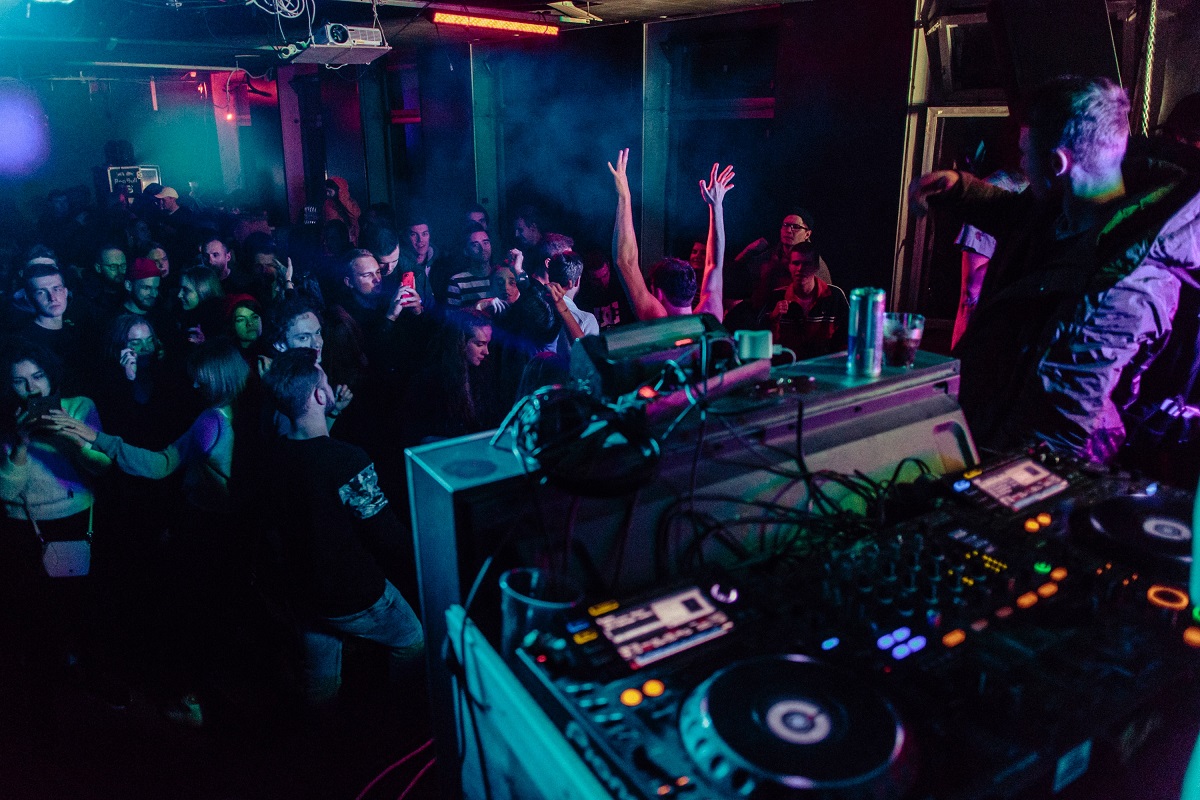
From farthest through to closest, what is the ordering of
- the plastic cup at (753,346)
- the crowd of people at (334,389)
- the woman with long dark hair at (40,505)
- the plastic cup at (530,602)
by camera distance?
the woman with long dark hair at (40,505) → the crowd of people at (334,389) → the plastic cup at (753,346) → the plastic cup at (530,602)

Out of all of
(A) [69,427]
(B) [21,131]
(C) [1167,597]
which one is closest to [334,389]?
(A) [69,427]

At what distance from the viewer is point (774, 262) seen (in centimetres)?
430

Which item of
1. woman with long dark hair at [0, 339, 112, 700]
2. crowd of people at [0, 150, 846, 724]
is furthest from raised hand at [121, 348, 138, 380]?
woman with long dark hair at [0, 339, 112, 700]

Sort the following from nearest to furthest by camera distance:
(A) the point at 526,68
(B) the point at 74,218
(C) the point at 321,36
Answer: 1. (C) the point at 321,36
2. (B) the point at 74,218
3. (A) the point at 526,68

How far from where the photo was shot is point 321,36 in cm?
525

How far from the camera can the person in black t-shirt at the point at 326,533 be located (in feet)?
8.04

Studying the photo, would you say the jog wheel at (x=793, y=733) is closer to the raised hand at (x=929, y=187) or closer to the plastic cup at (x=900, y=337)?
the plastic cup at (x=900, y=337)

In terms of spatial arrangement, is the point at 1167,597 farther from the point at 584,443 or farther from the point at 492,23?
the point at 492,23

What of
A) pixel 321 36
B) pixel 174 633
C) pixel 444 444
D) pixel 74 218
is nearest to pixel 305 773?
pixel 174 633

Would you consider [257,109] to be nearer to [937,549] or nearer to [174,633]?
[174,633]

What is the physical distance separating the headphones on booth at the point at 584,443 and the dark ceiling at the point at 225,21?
4.51 metres

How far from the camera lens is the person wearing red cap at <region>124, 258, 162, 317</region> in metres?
4.07

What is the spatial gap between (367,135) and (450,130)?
6.95 ft

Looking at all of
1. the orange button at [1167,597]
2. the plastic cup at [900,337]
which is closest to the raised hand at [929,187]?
the plastic cup at [900,337]
